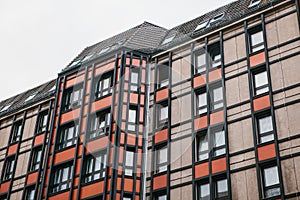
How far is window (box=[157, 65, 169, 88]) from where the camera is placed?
30.9 meters

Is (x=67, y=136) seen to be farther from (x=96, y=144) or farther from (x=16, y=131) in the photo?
(x=16, y=131)

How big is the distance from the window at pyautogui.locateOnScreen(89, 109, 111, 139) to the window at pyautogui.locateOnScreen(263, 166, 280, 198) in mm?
9609

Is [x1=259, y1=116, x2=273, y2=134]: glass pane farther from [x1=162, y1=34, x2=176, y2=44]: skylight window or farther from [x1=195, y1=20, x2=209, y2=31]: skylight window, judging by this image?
[x1=162, y1=34, x2=176, y2=44]: skylight window

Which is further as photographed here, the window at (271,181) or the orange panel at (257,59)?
the orange panel at (257,59)

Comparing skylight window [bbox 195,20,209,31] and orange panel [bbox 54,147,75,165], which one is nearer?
orange panel [bbox 54,147,75,165]

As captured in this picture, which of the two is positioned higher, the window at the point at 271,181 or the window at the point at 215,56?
the window at the point at 215,56

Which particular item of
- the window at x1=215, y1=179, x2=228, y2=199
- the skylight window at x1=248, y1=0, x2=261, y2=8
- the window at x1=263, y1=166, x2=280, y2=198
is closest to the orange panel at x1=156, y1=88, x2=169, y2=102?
the window at x1=215, y1=179, x2=228, y2=199

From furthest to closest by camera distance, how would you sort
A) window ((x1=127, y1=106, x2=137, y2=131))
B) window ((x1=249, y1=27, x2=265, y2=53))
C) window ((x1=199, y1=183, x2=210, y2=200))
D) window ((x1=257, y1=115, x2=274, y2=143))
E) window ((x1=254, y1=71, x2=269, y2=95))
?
window ((x1=127, y1=106, x2=137, y2=131)) → window ((x1=249, y1=27, x2=265, y2=53)) → window ((x1=254, y1=71, x2=269, y2=95)) → window ((x1=199, y1=183, x2=210, y2=200)) → window ((x1=257, y1=115, x2=274, y2=143))

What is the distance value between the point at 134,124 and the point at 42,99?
9.33 metres

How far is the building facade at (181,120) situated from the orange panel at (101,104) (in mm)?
78

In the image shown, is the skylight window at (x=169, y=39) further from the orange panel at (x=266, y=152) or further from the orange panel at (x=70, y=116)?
the orange panel at (x=266, y=152)

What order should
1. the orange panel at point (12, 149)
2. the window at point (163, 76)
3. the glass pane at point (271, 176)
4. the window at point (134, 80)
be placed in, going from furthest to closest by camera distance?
the orange panel at point (12, 149), the window at point (163, 76), the window at point (134, 80), the glass pane at point (271, 176)

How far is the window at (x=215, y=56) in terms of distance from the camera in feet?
95.6

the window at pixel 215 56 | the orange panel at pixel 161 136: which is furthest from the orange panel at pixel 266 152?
the window at pixel 215 56
